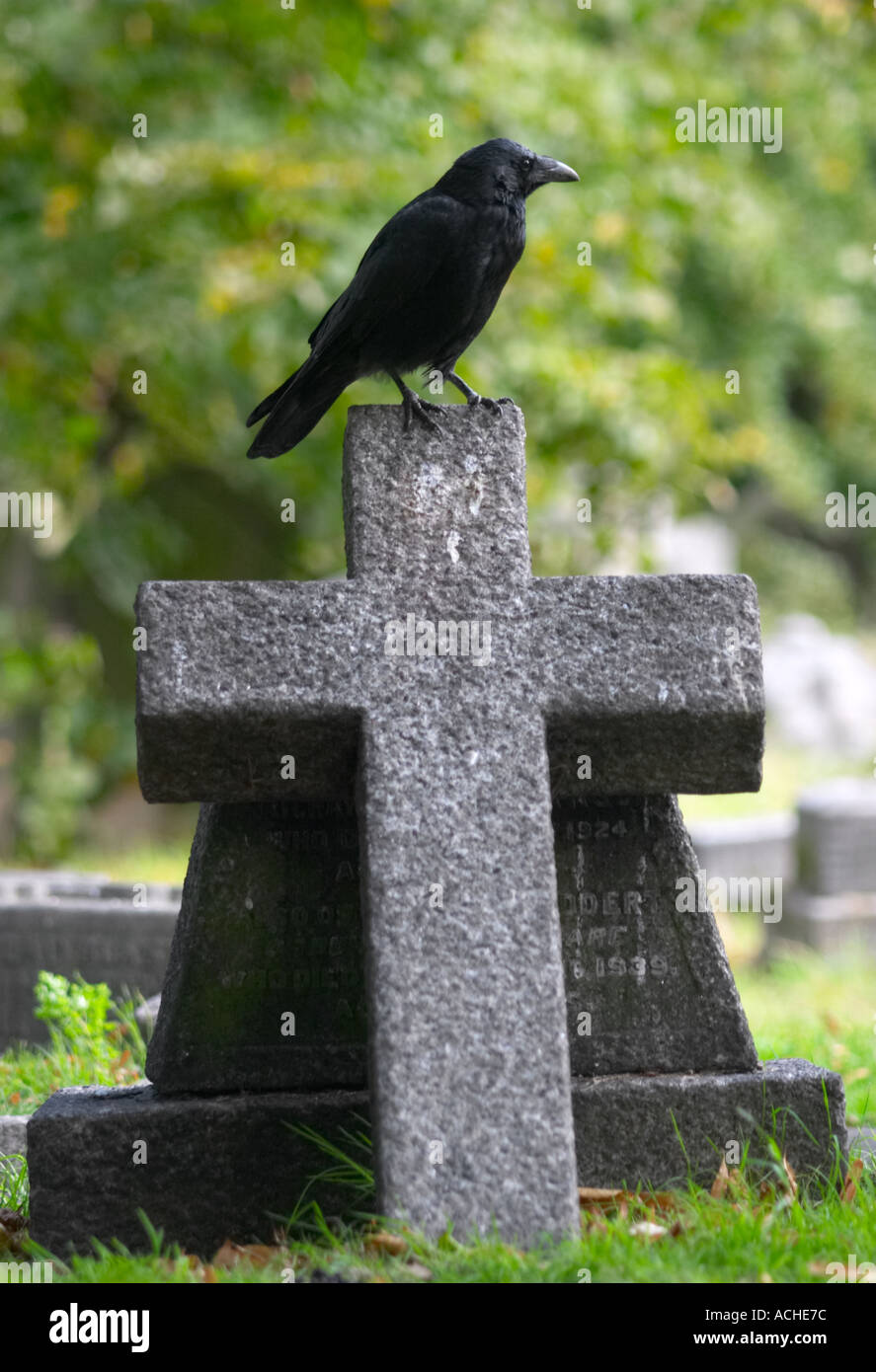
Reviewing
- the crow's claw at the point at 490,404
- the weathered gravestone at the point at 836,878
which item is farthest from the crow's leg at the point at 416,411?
the weathered gravestone at the point at 836,878

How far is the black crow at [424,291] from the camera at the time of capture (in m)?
3.11

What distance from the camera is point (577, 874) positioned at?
3.10 m

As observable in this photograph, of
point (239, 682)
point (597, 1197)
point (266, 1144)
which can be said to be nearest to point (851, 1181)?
point (597, 1197)

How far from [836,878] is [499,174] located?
703cm

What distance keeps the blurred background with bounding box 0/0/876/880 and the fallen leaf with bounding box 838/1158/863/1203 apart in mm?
5114

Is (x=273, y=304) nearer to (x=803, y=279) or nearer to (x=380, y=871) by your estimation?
(x=380, y=871)

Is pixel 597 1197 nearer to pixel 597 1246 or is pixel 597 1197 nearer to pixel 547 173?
pixel 597 1246

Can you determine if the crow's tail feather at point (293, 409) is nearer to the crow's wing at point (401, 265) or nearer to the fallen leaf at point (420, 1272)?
the crow's wing at point (401, 265)

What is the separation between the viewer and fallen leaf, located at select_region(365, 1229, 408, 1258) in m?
2.46

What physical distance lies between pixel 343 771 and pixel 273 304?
5.09 metres

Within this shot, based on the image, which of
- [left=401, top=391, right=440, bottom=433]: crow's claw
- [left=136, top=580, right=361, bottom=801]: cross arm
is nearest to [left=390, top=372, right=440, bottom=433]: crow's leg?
[left=401, top=391, right=440, bottom=433]: crow's claw

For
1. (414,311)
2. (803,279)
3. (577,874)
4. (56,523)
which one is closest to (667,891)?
(577,874)

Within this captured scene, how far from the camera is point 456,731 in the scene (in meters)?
2.84

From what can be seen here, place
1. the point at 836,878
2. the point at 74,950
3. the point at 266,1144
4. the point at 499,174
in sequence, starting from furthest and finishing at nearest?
the point at 836,878, the point at 74,950, the point at 499,174, the point at 266,1144
